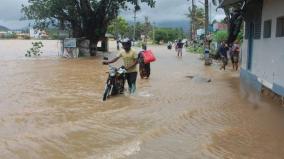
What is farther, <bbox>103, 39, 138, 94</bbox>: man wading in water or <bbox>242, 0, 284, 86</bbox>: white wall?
<bbox>103, 39, 138, 94</bbox>: man wading in water

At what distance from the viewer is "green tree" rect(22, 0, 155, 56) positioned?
123ft

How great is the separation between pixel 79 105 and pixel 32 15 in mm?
28847

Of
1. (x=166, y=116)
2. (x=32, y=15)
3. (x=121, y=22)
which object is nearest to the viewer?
(x=166, y=116)

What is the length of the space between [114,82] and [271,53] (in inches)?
177

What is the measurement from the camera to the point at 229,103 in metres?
12.5

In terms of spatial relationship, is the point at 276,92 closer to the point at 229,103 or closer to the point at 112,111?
the point at 229,103

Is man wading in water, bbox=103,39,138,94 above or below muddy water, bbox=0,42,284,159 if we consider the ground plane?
above

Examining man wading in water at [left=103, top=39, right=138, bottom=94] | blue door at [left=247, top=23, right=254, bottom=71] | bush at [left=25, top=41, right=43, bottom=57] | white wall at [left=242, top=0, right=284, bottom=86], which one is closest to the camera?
white wall at [left=242, top=0, right=284, bottom=86]

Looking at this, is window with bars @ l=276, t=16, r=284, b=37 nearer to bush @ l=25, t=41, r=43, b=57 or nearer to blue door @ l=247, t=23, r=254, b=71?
blue door @ l=247, t=23, r=254, b=71

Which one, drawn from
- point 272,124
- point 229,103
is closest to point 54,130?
point 272,124

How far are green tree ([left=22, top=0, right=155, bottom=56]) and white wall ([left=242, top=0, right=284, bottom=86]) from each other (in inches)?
943

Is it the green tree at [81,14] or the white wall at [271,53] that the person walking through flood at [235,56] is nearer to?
the white wall at [271,53]

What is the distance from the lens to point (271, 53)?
1331 centimetres

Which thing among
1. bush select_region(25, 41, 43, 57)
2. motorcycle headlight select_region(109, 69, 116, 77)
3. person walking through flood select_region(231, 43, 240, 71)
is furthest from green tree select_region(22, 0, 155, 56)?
motorcycle headlight select_region(109, 69, 116, 77)
